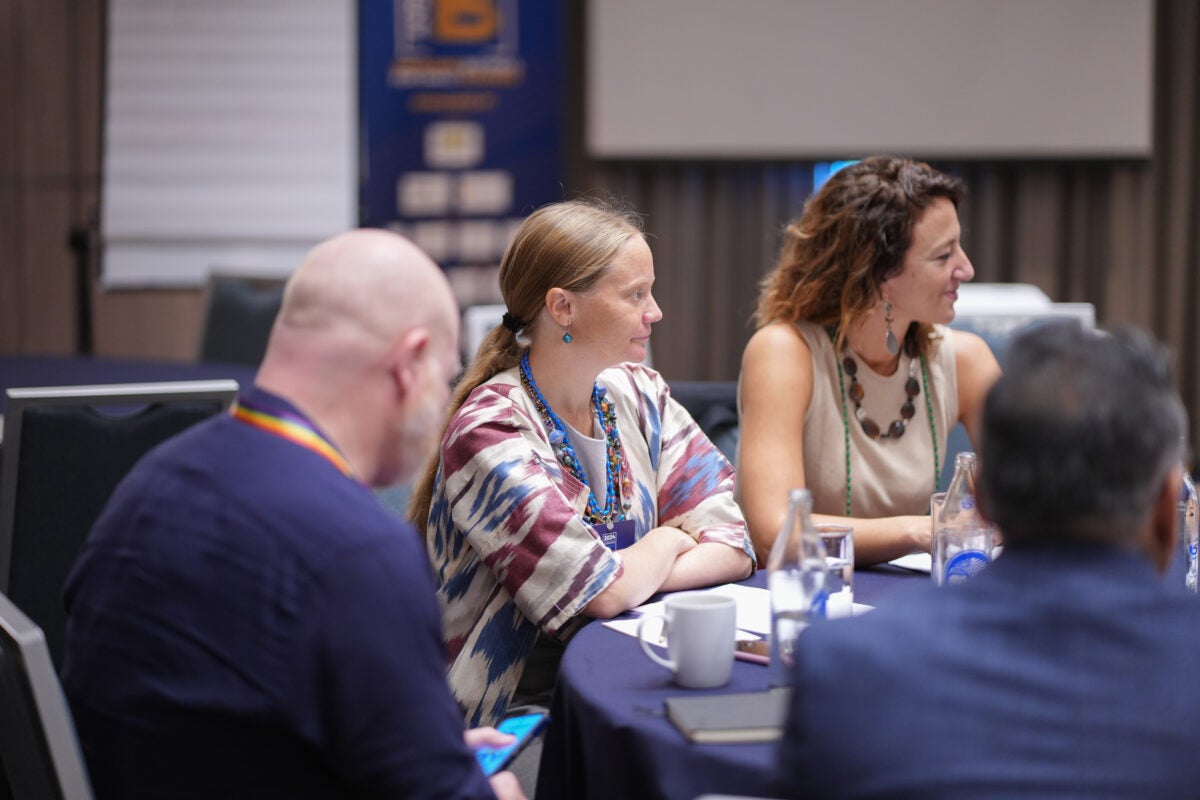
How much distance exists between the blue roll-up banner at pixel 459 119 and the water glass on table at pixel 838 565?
4.17m

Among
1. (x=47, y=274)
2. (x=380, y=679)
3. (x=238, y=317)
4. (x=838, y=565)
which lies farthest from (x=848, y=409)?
(x=47, y=274)

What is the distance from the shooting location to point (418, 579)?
43.1 inches

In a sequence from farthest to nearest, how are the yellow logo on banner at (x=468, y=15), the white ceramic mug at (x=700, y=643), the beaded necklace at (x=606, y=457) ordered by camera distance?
the yellow logo on banner at (x=468, y=15), the beaded necklace at (x=606, y=457), the white ceramic mug at (x=700, y=643)

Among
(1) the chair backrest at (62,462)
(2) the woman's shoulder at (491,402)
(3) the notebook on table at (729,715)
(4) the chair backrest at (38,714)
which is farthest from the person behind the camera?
(1) the chair backrest at (62,462)

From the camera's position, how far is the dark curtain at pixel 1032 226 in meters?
5.81

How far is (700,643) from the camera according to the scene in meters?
1.44

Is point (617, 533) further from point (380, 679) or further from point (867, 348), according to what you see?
point (380, 679)

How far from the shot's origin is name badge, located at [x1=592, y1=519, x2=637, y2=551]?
80.7 inches

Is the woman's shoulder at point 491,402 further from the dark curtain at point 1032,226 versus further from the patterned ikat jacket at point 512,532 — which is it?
the dark curtain at point 1032,226

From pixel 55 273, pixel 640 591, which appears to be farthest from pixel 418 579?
pixel 55 273

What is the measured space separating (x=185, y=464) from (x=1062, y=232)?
544 cm

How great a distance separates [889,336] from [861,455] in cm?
25

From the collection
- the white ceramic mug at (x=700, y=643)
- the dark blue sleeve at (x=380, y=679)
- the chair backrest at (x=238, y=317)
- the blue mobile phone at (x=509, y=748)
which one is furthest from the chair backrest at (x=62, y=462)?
the chair backrest at (x=238, y=317)

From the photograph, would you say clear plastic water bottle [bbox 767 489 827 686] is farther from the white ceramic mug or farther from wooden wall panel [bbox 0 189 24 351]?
wooden wall panel [bbox 0 189 24 351]
